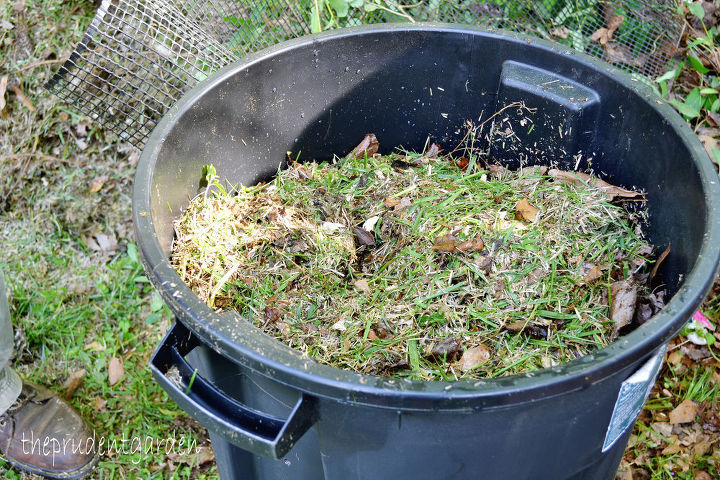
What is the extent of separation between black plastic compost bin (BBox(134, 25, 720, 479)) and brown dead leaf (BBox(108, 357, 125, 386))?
1017mm

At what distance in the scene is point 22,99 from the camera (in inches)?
120

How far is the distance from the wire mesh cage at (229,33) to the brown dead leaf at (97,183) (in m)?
0.37

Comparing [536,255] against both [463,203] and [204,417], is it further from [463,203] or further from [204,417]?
[204,417]

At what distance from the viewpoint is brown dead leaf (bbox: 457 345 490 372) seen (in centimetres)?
146

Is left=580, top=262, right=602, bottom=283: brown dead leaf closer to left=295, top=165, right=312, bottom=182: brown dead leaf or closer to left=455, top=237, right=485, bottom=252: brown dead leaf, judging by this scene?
left=455, top=237, right=485, bottom=252: brown dead leaf

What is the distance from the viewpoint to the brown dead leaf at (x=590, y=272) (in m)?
1.65

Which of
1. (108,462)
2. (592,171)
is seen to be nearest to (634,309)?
(592,171)

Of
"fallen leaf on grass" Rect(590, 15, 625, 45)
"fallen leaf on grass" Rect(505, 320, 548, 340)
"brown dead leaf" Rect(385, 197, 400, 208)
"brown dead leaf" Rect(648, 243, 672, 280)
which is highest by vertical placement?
"fallen leaf on grass" Rect(590, 15, 625, 45)

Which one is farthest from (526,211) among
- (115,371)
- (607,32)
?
(115,371)

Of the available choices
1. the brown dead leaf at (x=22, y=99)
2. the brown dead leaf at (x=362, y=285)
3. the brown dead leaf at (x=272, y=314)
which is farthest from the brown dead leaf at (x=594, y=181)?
the brown dead leaf at (x=22, y=99)

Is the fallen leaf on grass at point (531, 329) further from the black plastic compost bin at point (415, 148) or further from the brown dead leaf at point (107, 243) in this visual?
the brown dead leaf at point (107, 243)

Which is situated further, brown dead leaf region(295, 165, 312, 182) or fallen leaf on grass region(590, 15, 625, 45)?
fallen leaf on grass region(590, 15, 625, 45)

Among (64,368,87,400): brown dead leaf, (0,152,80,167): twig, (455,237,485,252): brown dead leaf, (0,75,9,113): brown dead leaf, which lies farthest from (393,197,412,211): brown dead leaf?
(0,75,9,113): brown dead leaf

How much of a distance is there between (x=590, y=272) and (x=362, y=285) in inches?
23.1
